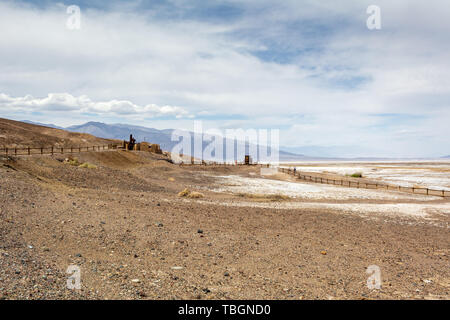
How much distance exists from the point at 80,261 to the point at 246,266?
463 cm

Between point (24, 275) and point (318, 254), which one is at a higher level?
point (24, 275)

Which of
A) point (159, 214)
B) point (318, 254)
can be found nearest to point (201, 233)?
point (159, 214)

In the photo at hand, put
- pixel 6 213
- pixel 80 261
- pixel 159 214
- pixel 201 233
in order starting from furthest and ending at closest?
pixel 159 214
pixel 201 233
pixel 6 213
pixel 80 261

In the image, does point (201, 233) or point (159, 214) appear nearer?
point (201, 233)

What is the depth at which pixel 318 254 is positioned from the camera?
11117 millimetres

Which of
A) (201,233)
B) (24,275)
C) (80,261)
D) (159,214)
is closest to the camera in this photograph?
(24,275)

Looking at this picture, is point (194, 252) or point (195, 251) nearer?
point (194, 252)

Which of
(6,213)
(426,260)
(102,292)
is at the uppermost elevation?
(6,213)

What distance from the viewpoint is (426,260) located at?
37.8 ft
